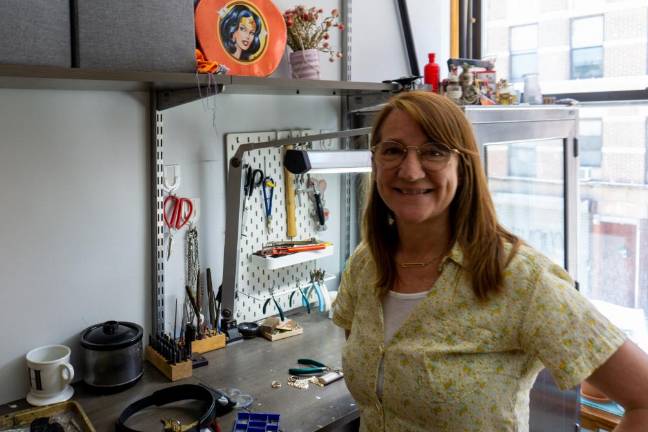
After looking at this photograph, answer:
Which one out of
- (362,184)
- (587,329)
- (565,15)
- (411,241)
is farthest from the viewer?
(565,15)

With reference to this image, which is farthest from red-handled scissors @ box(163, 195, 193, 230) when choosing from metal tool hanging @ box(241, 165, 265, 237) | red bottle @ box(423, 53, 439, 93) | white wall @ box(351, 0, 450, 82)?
red bottle @ box(423, 53, 439, 93)

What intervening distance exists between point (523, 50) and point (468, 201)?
6.21ft

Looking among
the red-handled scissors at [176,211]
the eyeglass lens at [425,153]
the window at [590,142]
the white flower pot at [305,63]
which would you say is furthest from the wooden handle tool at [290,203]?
the window at [590,142]

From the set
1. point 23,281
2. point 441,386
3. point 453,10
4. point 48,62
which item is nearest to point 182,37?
point 48,62

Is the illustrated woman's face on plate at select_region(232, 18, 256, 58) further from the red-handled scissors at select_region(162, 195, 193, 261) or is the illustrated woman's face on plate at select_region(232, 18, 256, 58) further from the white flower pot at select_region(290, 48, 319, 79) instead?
the red-handled scissors at select_region(162, 195, 193, 261)

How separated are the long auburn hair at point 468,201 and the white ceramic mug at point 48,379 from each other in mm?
806

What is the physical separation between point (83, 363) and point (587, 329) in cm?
124

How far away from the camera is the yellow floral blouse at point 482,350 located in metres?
1.01

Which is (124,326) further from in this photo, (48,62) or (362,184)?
(362,184)

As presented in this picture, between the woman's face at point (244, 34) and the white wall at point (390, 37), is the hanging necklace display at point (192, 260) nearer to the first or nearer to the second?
the woman's face at point (244, 34)

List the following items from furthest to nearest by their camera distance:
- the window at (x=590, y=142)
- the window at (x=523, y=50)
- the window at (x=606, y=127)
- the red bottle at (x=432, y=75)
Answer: the window at (x=523, y=50)
the window at (x=590, y=142)
the window at (x=606, y=127)
the red bottle at (x=432, y=75)

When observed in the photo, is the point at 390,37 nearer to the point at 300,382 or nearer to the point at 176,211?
the point at 176,211

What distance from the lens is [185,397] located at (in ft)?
5.06

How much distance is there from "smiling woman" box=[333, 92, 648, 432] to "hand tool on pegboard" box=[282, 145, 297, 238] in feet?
2.62
